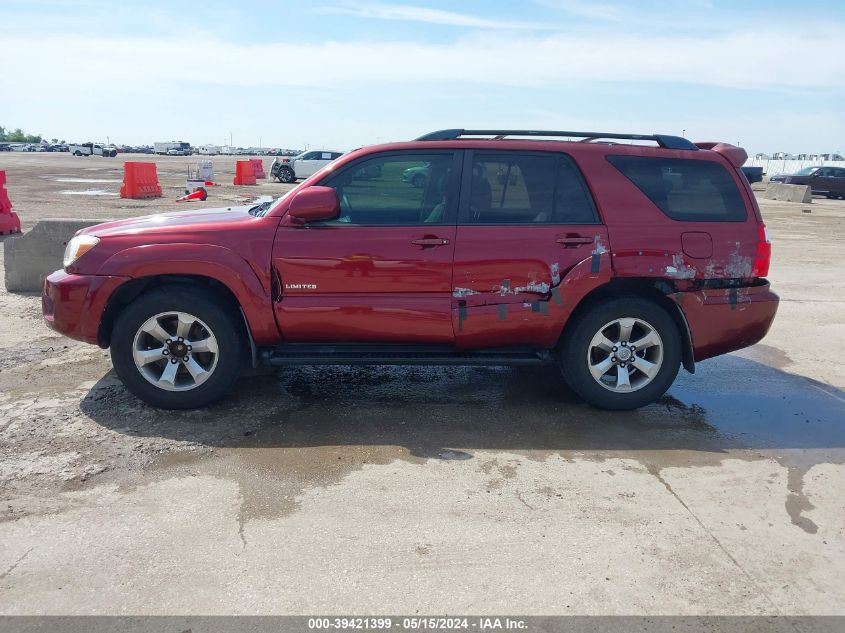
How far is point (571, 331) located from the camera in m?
4.83

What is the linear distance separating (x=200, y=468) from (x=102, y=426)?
3.20 ft

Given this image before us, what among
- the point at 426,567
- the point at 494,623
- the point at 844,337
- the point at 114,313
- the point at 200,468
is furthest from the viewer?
the point at 844,337

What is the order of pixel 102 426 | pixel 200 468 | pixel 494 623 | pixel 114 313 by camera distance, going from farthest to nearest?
pixel 114 313 < pixel 102 426 < pixel 200 468 < pixel 494 623

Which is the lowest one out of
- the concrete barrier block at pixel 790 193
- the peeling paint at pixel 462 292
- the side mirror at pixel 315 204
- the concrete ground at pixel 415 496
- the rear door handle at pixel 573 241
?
the concrete ground at pixel 415 496

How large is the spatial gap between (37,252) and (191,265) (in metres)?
4.18

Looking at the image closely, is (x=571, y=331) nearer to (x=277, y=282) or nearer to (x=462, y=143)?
(x=462, y=143)

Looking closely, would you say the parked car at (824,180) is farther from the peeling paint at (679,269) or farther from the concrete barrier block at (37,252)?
the concrete barrier block at (37,252)

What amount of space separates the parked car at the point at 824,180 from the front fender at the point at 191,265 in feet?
113

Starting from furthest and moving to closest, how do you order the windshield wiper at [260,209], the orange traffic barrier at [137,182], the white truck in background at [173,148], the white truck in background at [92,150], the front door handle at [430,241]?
1. the white truck in background at [173,148]
2. the white truck in background at [92,150]
3. the orange traffic barrier at [137,182]
4. the windshield wiper at [260,209]
5. the front door handle at [430,241]

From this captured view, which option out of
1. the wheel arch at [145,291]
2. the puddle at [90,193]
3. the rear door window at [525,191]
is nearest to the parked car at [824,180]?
the puddle at [90,193]

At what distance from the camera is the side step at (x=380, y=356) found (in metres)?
4.64

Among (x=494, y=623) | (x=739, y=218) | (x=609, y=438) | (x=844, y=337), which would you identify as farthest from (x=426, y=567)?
(x=844, y=337)

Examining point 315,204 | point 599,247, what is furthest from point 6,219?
point 599,247

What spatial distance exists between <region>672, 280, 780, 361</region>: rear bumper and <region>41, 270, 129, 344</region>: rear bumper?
12.8ft
